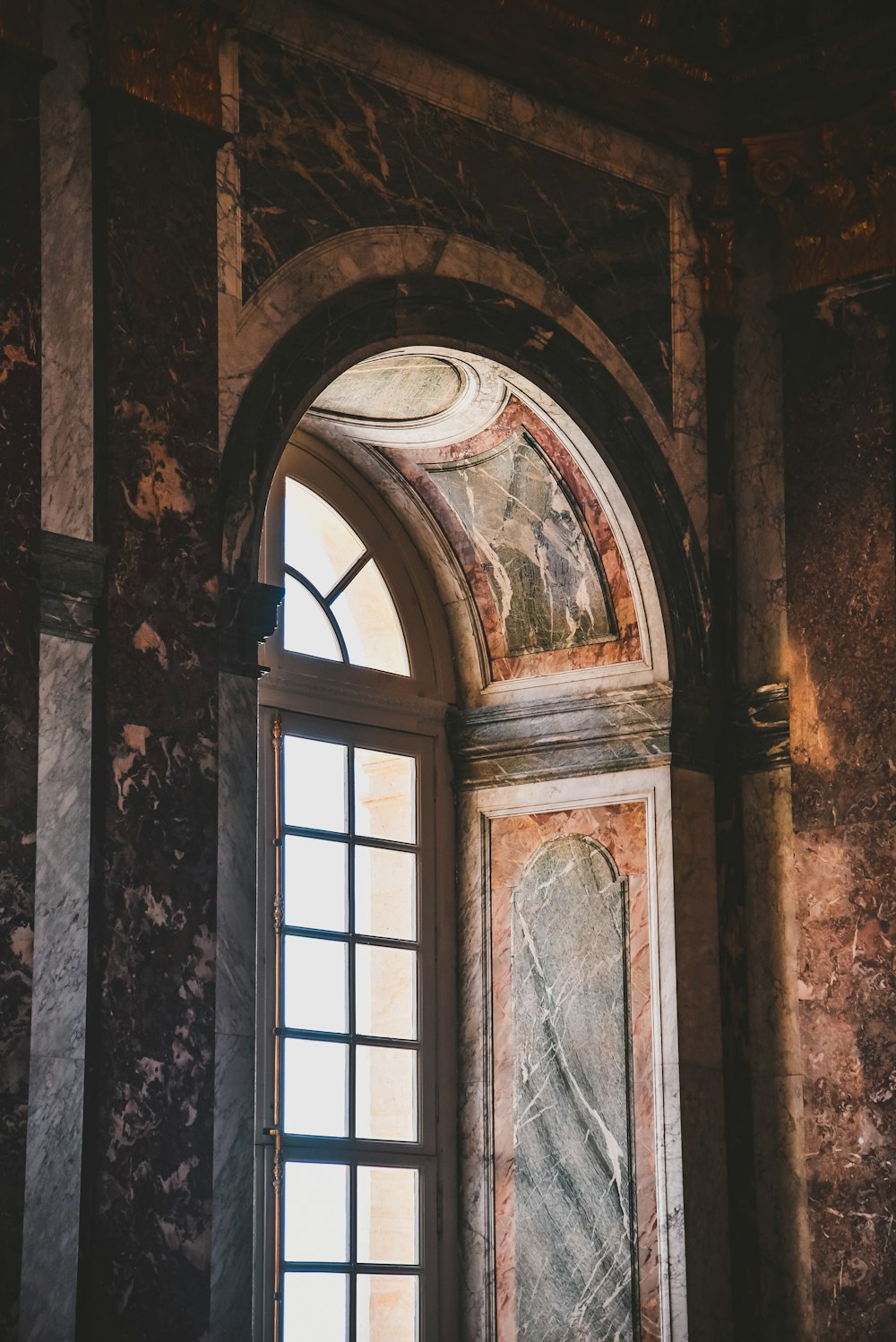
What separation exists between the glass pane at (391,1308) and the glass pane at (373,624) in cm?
224

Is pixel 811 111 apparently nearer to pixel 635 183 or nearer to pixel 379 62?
pixel 635 183

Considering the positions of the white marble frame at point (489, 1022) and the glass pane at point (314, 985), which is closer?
the white marble frame at point (489, 1022)

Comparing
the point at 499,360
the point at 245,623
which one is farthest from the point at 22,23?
the point at 499,360

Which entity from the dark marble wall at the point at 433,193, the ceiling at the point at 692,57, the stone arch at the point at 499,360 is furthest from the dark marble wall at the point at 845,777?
the ceiling at the point at 692,57

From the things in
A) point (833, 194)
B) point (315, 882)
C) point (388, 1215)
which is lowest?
point (388, 1215)

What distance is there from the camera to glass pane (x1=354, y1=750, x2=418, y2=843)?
A: 8.11 m

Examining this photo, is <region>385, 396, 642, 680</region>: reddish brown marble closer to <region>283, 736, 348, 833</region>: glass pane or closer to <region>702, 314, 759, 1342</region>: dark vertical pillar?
<region>702, 314, 759, 1342</region>: dark vertical pillar

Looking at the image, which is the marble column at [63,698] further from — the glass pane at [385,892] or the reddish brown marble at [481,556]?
the glass pane at [385,892]

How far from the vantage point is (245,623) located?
6.28m

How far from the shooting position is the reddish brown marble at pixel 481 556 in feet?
25.8

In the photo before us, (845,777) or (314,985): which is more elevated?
(845,777)

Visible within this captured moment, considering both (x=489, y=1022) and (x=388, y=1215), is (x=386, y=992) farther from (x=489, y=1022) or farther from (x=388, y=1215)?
(x=388, y=1215)

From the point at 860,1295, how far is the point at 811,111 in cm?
415

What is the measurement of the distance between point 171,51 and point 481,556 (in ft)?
8.65
